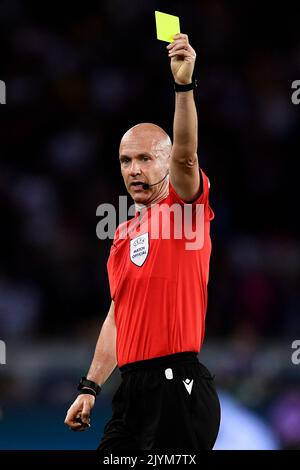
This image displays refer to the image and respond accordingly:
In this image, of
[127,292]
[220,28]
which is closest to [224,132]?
[220,28]

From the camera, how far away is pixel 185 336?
4457mm

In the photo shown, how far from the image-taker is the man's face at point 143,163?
474 centimetres

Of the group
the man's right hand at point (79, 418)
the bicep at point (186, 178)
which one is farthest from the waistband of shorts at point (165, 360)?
the bicep at point (186, 178)

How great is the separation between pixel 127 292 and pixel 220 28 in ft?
27.0

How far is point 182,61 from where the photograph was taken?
4.15 metres

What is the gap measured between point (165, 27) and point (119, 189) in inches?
247

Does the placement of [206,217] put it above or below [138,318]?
above

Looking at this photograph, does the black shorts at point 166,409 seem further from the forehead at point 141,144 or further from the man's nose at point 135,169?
the forehead at point 141,144

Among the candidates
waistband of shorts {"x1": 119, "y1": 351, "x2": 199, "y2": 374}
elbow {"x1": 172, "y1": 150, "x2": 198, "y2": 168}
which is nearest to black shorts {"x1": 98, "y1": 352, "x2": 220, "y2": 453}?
waistband of shorts {"x1": 119, "y1": 351, "x2": 199, "y2": 374}

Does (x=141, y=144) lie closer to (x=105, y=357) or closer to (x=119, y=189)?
(x=105, y=357)

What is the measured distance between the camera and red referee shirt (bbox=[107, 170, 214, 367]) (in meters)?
4.43

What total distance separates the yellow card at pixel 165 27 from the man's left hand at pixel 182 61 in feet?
0.30

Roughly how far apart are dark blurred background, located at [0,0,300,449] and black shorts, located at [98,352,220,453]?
301 centimetres
